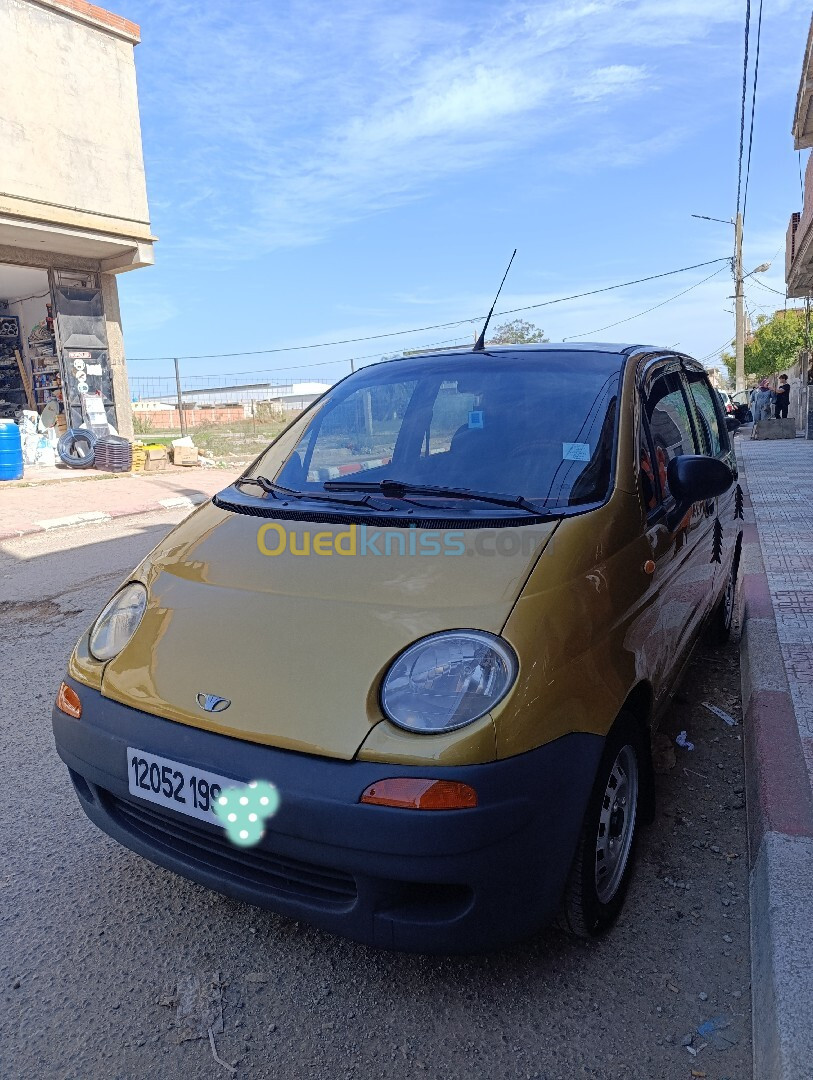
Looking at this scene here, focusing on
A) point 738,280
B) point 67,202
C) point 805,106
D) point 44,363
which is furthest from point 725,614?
point 738,280

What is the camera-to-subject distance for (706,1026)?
1.86m

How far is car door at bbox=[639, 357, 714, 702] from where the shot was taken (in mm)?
2525

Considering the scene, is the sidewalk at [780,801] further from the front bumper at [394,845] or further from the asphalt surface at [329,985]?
the front bumper at [394,845]

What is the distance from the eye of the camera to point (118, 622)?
2.25m

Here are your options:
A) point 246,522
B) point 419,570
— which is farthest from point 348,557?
point 246,522

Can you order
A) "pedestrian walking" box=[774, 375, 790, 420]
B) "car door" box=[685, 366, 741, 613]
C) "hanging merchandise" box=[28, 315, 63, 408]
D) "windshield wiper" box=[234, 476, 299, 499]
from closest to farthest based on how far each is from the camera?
"windshield wiper" box=[234, 476, 299, 499] < "car door" box=[685, 366, 741, 613] < "hanging merchandise" box=[28, 315, 63, 408] < "pedestrian walking" box=[774, 375, 790, 420]

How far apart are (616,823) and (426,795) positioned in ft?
2.97

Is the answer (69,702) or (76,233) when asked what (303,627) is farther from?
(76,233)

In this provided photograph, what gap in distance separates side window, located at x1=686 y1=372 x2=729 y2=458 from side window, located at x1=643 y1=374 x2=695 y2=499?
0.34 m

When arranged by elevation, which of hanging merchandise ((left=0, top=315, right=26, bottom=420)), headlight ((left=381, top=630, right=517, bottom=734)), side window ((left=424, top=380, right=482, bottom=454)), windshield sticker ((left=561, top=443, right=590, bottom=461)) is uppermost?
hanging merchandise ((left=0, top=315, right=26, bottom=420))

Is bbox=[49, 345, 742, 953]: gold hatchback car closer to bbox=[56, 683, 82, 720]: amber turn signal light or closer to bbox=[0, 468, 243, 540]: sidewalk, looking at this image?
bbox=[56, 683, 82, 720]: amber turn signal light

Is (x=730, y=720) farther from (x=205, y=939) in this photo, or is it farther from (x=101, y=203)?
(x=101, y=203)

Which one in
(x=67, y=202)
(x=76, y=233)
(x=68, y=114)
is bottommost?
(x=76, y=233)

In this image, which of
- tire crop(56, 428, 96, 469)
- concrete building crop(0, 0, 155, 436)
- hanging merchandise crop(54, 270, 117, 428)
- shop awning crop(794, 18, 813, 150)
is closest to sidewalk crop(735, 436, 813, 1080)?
shop awning crop(794, 18, 813, 150)
